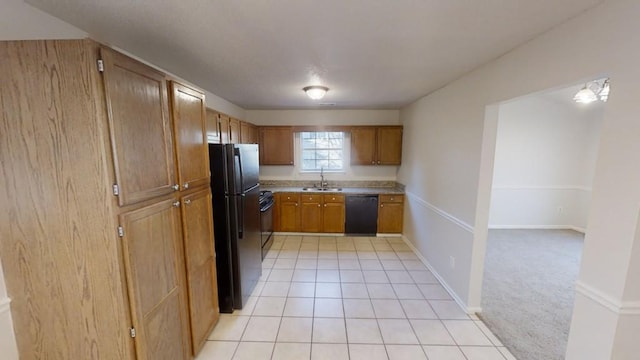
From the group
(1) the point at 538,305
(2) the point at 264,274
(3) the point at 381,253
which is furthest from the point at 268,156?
(1) the point at 538,305

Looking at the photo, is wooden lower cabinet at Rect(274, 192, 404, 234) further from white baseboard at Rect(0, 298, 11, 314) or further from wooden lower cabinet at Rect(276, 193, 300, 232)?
white baseboard at Rect(0, 298, 11, 314)

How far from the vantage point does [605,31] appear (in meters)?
1.35

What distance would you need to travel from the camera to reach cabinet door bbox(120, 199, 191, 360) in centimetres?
136

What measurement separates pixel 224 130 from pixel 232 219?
54.3 inches

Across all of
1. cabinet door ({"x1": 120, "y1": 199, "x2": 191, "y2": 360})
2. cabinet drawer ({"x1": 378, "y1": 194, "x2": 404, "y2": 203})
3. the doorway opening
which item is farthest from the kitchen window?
cabinet door ({"x1": 120, "y1": 199, "x2": 191, "y2": 360})

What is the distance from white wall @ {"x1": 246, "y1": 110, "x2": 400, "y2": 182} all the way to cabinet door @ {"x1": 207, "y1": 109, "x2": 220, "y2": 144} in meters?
2.18

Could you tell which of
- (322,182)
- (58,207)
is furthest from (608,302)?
(322,182)

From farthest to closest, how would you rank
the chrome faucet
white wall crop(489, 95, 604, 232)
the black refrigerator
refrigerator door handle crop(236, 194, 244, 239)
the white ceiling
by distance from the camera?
the chrome faucet, white wall crop(489, 95, 604, 232), refrigerator door handle crop(236, 194, 244, 239), the black refrigerator, the white ceiling

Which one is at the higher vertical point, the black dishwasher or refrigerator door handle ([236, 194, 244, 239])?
refrigerator door handle ([236, 194, 244, 239])

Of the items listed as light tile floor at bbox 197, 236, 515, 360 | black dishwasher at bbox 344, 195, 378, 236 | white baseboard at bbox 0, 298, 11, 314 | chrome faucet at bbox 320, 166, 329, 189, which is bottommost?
light tile floor at bbox 197, 236, 515, 360

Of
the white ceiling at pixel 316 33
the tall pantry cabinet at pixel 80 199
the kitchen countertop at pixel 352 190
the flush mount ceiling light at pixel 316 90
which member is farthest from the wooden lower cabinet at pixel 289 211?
the tall pantry cabinet at pixel 80 199

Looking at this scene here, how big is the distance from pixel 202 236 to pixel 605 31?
293 cm

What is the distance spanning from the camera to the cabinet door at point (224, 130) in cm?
322

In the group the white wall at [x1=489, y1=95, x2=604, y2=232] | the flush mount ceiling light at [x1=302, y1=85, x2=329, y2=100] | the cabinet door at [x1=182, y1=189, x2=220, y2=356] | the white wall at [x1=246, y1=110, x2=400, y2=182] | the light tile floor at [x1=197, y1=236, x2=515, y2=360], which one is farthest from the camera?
the white wall at [x1=246, y1=110, x2=400, y2=182]
